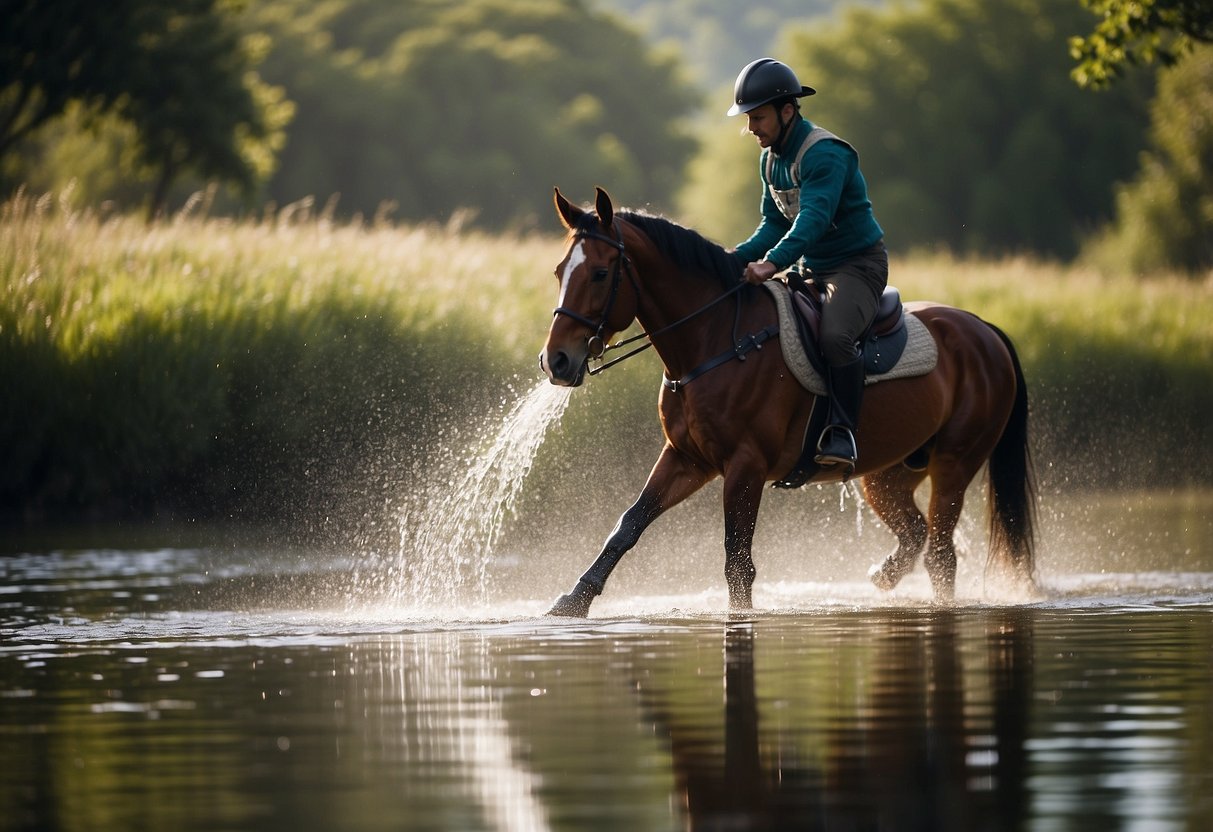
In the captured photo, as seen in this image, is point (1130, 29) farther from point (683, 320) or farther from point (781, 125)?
point (683, 320)

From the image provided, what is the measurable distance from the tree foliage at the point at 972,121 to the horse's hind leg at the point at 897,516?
47.9 metres

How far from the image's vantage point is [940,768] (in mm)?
5117

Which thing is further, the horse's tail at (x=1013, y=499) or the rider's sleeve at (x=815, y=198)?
the horse's tail at (x=1013, y=499)

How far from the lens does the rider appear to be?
31.3 feet

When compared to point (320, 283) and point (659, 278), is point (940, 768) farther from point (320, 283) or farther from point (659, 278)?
point (320, 283)

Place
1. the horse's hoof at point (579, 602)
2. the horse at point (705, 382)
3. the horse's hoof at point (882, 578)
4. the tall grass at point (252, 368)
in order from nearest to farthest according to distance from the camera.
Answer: the horse at point (705, 382) → the horse's hoof at point (579, 602) → the horse's hoof at point (882, 578) → the tall grass at point (252, 368)

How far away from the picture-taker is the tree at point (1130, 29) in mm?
17938

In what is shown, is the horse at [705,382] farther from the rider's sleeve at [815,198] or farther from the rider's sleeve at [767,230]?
the rider's sleeve at [815,198]

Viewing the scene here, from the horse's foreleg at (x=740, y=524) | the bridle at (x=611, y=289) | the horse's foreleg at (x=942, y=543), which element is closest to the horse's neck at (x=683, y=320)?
the bridle at (x=611, y=289)

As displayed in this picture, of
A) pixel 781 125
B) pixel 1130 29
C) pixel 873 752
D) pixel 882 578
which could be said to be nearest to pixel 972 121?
pixel 1130 29

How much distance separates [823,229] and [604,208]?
3.47ft

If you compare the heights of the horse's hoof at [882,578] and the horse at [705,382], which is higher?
the horse at [705,382]

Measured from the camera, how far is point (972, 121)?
64.7 m

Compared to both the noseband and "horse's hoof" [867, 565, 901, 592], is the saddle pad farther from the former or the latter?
"horse's hoof" [867, 565, 901, 592]
